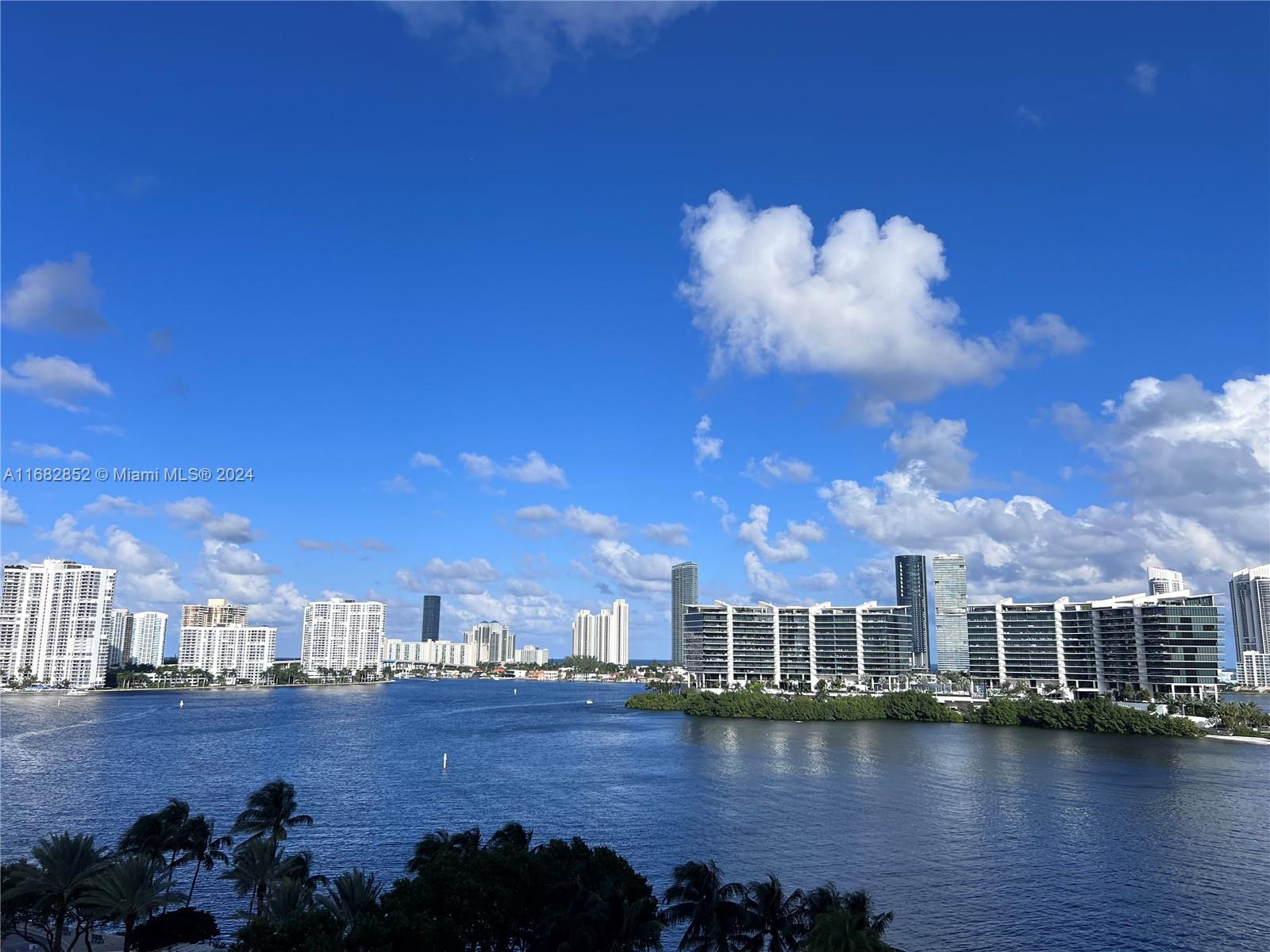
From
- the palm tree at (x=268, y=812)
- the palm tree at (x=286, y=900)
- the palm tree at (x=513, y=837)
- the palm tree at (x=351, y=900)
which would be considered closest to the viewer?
the palm tree at (x=351, y=900)

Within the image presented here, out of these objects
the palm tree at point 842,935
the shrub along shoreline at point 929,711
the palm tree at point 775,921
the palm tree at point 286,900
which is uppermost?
the palm tree at point 842,935

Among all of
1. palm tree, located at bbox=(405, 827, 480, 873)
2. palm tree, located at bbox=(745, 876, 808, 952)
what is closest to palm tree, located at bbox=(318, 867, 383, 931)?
palm tree, located at bbox=(405, 827, 480, 873)

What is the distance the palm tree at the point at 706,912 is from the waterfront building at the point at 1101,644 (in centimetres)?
15841

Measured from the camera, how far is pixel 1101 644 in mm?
170375

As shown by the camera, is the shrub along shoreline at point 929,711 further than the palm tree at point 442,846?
Yes

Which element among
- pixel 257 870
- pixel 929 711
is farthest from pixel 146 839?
pixel 929 711

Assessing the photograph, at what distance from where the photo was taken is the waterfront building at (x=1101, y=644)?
501 ft

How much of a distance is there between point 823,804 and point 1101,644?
128793 millimetres

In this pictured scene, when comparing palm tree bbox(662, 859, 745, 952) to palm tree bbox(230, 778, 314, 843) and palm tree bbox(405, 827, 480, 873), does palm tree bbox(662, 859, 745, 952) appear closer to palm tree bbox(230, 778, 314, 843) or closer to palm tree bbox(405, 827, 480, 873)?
palm tree bbox(405, 827, 480, 873)

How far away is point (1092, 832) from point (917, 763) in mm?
35126

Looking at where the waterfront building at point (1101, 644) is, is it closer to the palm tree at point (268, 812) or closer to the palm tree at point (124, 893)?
the palm tree at point (268, 812)

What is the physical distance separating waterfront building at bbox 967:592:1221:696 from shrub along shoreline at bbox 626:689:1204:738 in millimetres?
21098

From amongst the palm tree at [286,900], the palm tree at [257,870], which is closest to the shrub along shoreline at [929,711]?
the palm tree at [257,870]

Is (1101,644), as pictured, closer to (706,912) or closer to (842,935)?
(706,912)
